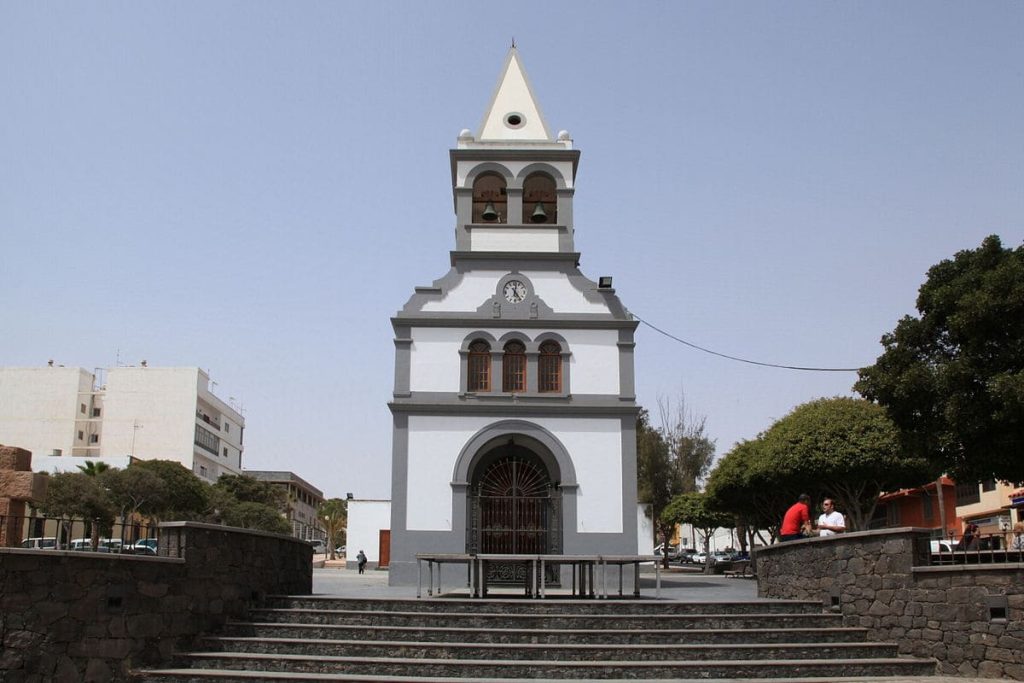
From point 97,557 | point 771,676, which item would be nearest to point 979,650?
point 771,676

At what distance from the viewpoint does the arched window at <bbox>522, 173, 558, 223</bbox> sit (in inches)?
1022

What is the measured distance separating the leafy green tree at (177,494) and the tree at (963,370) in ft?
145

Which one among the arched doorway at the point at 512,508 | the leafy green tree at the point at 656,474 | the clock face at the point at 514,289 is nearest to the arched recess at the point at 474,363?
the clock face at the point at 514,289

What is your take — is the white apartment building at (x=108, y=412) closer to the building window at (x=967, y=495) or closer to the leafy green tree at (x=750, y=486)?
the leafy green tree at (x=750, y=486)

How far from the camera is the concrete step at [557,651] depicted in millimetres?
13430

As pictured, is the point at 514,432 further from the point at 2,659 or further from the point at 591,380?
the point at 2,659

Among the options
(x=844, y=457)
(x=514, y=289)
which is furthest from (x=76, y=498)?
(x=844, y=457)

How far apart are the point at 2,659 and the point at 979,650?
12056mm

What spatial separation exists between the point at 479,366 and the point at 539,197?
501cm

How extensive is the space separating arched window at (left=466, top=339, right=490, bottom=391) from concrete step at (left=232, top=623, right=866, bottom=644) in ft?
→ 34.5

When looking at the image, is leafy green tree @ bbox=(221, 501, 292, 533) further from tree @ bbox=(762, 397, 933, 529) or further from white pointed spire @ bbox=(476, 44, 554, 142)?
white pointed spire @ bbox=(476, 44, 554, 142)

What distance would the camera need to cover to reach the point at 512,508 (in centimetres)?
2386

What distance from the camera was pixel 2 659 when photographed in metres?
11.8

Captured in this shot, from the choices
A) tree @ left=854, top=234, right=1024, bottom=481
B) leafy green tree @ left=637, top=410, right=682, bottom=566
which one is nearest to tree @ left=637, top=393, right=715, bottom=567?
leafy green tree @ left=637, top=410, right=682, bottom=566
